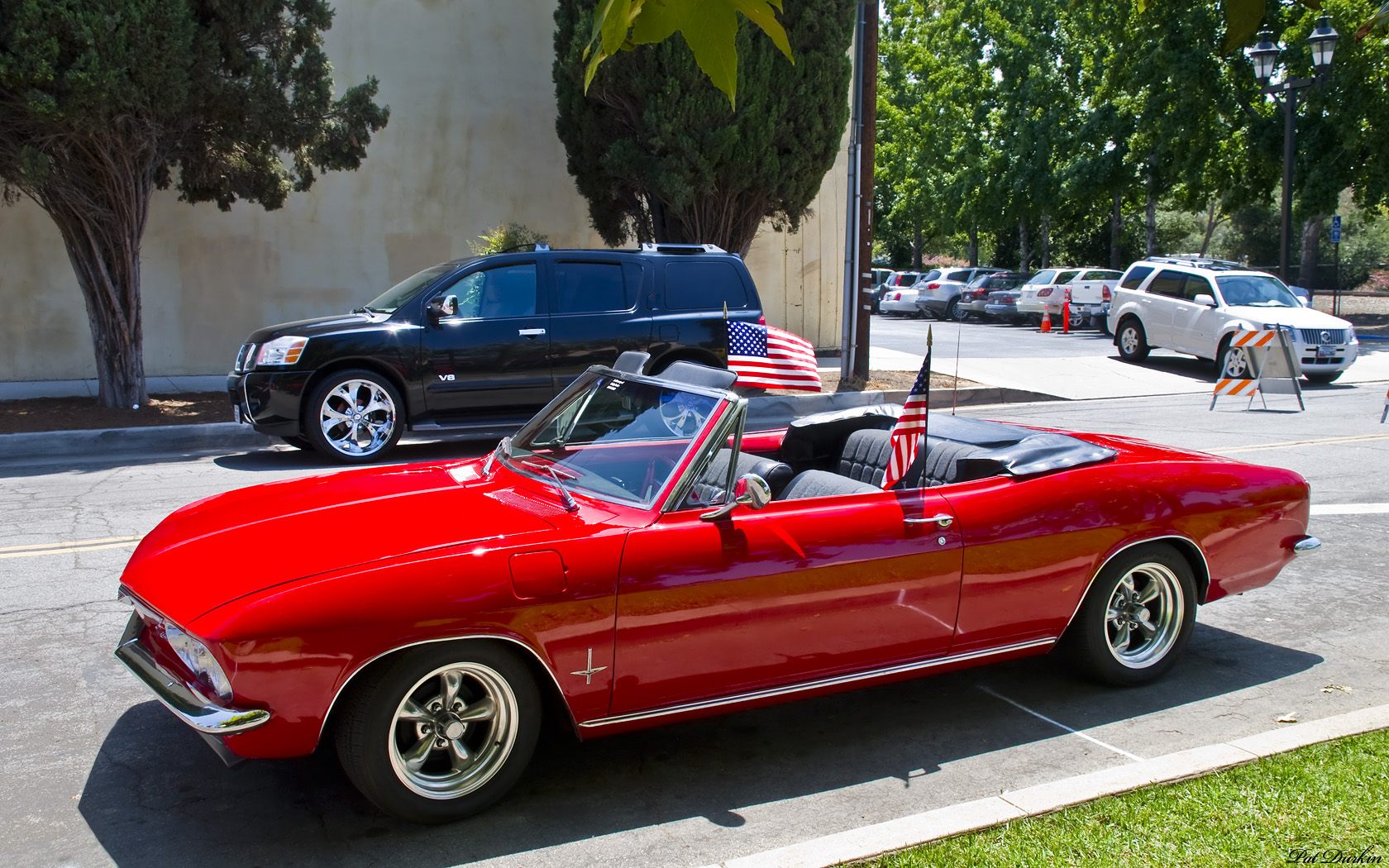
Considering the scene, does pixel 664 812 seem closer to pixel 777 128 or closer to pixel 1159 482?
pixel 1159 482

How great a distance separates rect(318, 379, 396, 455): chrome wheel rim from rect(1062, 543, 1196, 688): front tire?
286 inches

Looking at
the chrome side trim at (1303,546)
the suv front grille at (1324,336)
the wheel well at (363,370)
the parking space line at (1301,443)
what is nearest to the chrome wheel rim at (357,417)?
the wheel well at (363,370)

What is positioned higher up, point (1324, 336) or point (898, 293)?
point (898, 293)

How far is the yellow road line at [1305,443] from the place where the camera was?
10.9 meters

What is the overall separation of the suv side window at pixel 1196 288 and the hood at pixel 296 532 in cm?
1755

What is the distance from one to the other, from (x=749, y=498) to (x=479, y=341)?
725 centimetres

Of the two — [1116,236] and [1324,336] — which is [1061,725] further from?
[1116,236]

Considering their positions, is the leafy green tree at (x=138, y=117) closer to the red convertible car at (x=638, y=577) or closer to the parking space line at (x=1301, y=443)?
the red convertible car at (x=638, y=577)

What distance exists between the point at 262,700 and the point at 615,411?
1791 mm

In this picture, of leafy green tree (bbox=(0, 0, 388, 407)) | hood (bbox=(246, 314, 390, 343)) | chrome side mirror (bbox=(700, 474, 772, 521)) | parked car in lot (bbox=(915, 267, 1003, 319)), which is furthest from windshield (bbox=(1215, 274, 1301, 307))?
chrome side mirror (bbox=(700, 474, 772, 521))

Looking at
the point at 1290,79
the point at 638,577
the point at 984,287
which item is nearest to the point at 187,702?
the point at 638,577

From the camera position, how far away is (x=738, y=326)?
325 inches

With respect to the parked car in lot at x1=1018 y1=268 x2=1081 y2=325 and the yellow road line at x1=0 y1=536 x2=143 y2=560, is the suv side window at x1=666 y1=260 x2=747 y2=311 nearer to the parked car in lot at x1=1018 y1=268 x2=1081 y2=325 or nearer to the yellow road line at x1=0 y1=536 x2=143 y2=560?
the yellow road line at x1=0 y1=536 x2=143 y2=560

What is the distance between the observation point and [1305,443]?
37.3ft
